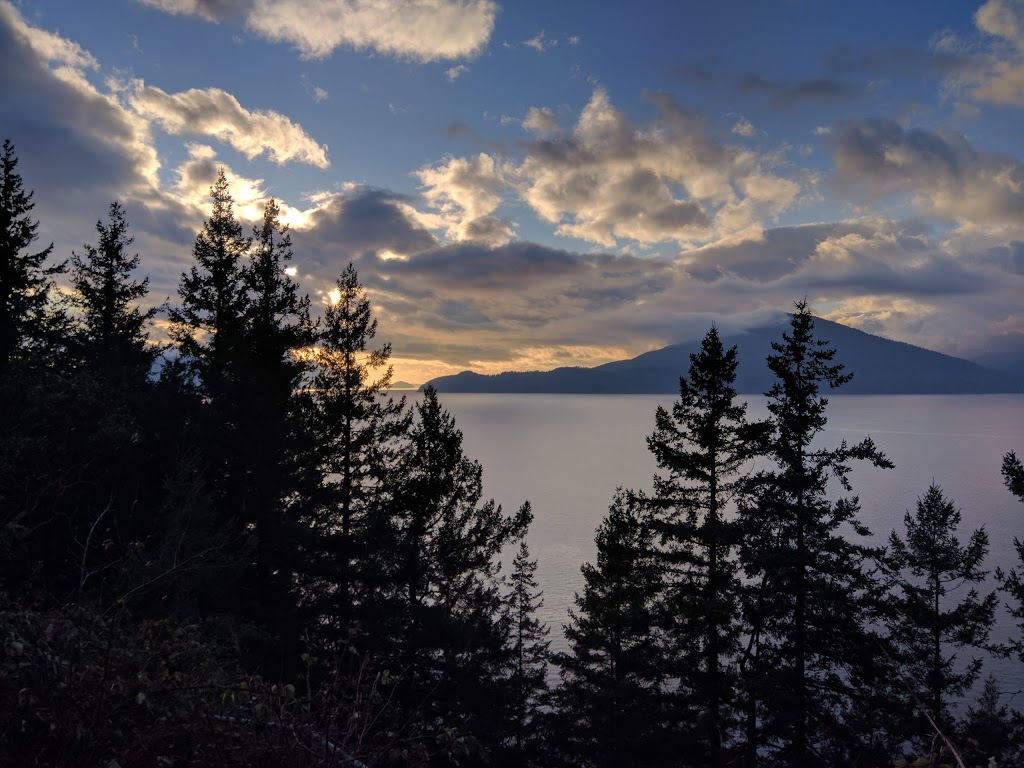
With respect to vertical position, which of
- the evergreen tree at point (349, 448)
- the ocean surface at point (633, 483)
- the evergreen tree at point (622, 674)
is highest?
the evergreen tree at point (349, 448)

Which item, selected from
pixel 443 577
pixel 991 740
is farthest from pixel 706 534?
pixel 991 740

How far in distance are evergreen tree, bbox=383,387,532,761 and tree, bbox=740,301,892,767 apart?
9.25 m

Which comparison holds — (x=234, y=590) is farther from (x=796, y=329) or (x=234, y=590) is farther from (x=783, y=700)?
(x=796, y=329)

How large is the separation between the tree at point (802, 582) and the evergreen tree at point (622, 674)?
2.85 metres

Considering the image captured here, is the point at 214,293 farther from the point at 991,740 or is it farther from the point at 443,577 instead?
the point at 991,740

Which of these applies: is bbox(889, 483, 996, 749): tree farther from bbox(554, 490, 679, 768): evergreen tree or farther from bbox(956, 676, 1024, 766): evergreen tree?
bbox(554, 490, 679, 768): evergreen tree

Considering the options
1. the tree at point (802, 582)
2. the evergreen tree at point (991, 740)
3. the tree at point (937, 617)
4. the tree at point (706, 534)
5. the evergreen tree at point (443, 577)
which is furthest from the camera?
the tree at point (937, 617)

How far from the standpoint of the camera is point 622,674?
2092cm

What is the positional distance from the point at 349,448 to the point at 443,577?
6269 millimetres

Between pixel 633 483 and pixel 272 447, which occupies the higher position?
pixel 272 447

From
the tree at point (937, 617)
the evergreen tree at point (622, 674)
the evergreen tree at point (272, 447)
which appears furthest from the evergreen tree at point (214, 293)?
the tree at point (937, 617)

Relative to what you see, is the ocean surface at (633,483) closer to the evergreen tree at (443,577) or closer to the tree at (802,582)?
the evergreen tree at (443,577)

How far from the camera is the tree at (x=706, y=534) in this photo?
16.4 m

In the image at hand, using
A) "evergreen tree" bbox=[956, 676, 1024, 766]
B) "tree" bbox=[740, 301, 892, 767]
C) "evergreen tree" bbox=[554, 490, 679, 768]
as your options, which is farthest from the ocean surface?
"tree" bbox=[740, 301, 892, 767]
